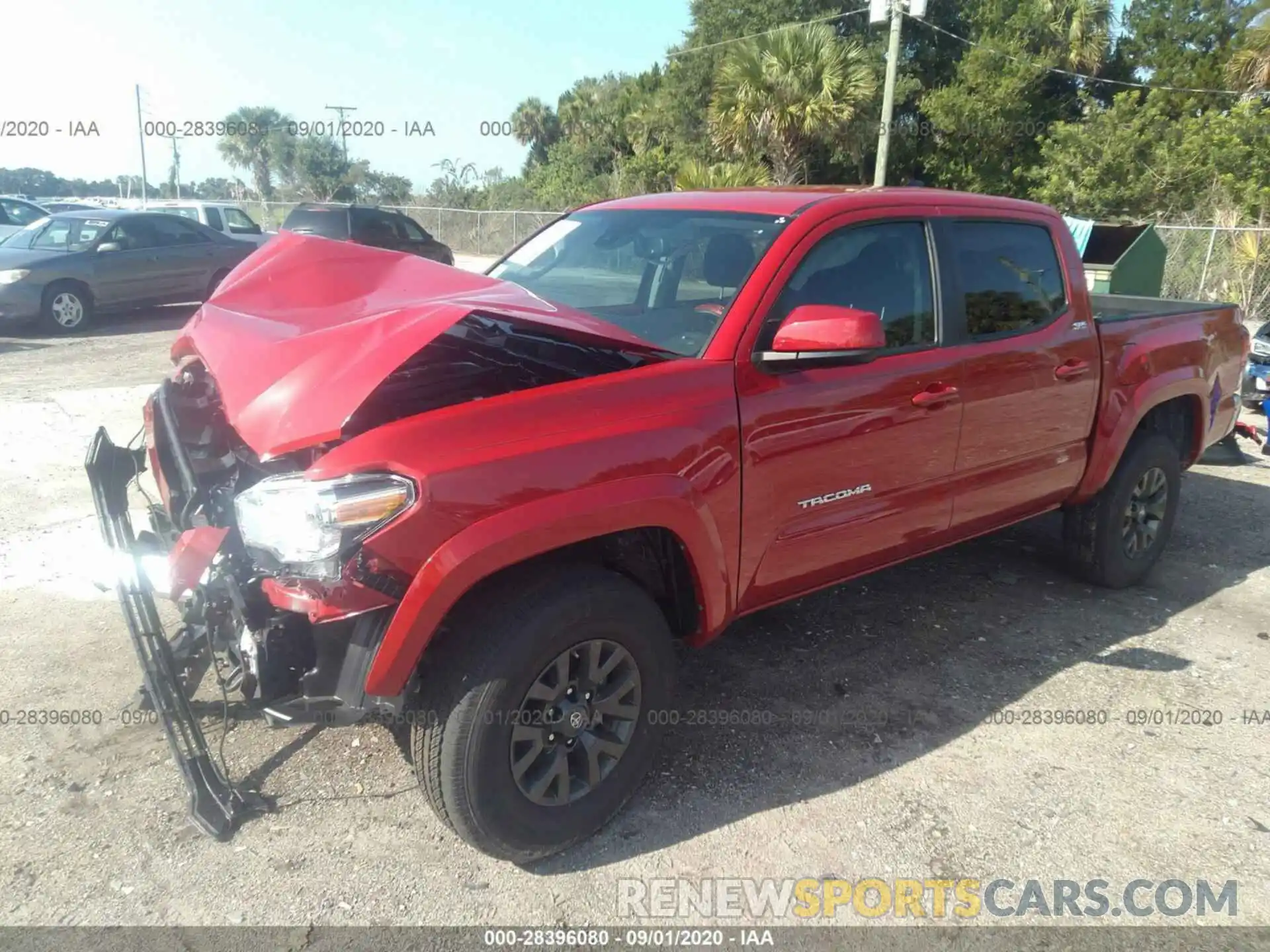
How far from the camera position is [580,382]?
9.20 feet

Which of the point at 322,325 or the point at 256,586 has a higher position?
the point at 322,325

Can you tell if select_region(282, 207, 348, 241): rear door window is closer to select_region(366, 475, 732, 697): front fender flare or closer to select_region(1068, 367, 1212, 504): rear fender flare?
select_region(1068, 367, 1212, 504): rear fender flare

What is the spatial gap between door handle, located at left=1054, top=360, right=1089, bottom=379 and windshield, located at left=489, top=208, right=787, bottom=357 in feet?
5.24

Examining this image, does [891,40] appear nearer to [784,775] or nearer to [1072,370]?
[1072,370]

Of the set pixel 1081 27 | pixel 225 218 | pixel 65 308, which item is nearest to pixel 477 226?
pixel 225 218

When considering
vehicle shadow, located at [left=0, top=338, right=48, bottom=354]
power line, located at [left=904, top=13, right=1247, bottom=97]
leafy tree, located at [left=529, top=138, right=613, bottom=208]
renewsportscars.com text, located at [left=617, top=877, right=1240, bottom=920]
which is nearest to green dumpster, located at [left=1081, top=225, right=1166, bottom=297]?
renewsportscars.com text, located at [left=617, top=877, right=1240, bottom=920]

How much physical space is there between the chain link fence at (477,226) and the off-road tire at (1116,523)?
78.0 feet

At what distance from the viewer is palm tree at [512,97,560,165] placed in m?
46.5

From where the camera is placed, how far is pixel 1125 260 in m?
11.2

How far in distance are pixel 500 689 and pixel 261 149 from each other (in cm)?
7163

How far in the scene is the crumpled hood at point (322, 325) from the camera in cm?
256

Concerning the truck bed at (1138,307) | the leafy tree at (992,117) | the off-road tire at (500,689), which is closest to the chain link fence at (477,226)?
the leafy tree at (992,117)

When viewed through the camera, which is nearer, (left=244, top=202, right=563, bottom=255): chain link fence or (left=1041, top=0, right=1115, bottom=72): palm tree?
(left=1041, top=0, right=1115, bottom=72): palm tree

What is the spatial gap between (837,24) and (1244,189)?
14.0 m
